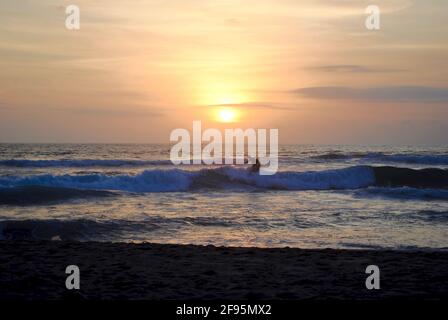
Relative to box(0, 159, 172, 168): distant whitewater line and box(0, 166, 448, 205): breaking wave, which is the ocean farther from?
box(0, 159, 172, 168): distant whitewater line

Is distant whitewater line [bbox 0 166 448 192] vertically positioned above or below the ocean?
above

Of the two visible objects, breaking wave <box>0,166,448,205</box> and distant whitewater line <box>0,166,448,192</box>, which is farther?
distant whitewater line <box>0,166,448,192</box>

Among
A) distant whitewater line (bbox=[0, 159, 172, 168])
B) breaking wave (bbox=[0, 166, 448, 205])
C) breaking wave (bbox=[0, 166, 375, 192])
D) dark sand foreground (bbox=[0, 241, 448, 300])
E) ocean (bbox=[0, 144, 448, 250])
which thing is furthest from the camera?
distant whitewater line (bbox=[0, 159, 172, 168])

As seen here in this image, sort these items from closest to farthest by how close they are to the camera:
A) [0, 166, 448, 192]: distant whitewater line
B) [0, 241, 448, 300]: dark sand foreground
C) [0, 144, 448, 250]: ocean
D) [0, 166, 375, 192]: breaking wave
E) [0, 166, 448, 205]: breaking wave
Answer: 1. [0, 241, 448, 300]: dark sand foreground
2. [0, 144, 448, 250]: ocean
3. [0, 166, 448, 205]: breaking wave
4. [0, 166, 375, 192]: breaking wave
5. [0, 166, 448, 192]: distant whitewater line

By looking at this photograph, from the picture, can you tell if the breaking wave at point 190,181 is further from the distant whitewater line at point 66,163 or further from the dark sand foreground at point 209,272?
the dark sand foreground at point 209,272

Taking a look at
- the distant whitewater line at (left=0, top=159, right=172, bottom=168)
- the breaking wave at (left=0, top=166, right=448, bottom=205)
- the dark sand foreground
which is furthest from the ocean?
the distant whitewater line at (left=0, top=159, right=172, bottom=168)

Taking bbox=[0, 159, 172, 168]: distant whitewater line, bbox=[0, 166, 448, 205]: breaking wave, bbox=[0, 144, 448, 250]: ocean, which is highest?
bbox=[0, 159, 172, 168]: distant whitewater line

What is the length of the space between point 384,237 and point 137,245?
563cm

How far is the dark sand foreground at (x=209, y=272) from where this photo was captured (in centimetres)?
604

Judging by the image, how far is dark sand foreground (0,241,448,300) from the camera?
19.8 ft

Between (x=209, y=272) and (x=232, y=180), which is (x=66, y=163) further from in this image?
(x=209, y=272)

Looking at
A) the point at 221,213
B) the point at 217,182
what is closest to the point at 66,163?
the point at 217,182

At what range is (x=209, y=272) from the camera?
724 cm
